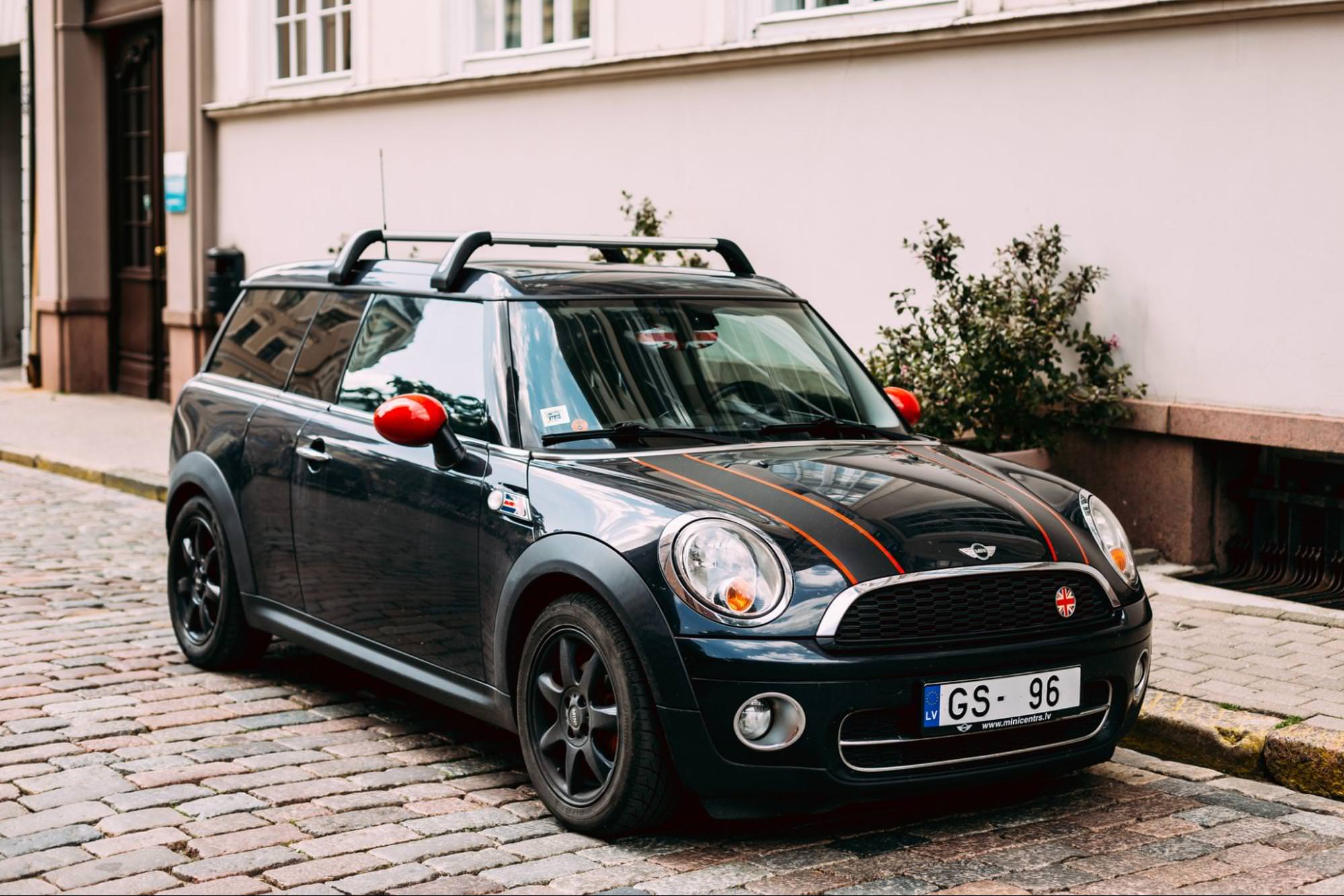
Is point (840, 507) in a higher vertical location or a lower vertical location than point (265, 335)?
lower

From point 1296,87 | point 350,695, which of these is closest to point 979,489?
point 350,695

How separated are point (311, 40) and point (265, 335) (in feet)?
30.0

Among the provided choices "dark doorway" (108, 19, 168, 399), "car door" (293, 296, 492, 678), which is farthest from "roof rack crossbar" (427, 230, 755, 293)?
"dark doorway" (108, 19, 168, 399)

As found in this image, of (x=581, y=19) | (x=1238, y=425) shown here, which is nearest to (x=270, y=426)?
(x=1238, y=425)

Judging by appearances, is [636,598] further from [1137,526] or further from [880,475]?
[1137,526]

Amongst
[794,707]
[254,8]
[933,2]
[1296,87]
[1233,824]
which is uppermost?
[254,8]

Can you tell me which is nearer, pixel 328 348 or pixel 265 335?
pixel 328 348

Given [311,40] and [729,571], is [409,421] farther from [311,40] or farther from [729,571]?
[311,40]

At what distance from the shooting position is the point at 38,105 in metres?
18.2

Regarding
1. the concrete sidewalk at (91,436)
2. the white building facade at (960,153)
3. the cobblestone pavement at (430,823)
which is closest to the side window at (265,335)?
the cobblestone pavement at (430,823)

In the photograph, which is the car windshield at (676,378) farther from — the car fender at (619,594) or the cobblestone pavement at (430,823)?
the cobblestone pavement at (430,823)

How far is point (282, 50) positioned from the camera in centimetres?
1553

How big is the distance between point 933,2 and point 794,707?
608cm

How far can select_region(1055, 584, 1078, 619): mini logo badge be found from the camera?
181 inches
